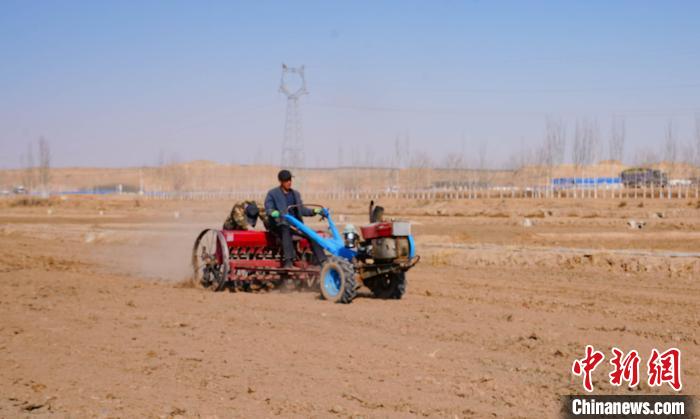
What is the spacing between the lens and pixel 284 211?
1470 cm

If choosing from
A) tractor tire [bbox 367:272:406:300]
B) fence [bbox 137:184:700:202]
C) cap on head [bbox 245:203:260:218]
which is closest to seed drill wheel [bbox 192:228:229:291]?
cap on head [bbox 245:203:260:218]

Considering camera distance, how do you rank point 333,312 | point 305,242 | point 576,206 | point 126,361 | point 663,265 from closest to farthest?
point 126,361
point 333,312
point 305,242
point 663,265
point 576,206

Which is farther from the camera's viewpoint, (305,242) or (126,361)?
(305,242)

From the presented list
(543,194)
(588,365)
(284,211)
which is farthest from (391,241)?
(543,194)

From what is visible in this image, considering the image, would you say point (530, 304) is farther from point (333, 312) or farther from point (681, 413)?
point (681, 413)

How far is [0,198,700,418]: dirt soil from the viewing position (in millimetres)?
7959

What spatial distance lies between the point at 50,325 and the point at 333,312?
3901 mm

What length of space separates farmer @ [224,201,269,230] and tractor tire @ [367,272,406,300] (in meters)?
2.40

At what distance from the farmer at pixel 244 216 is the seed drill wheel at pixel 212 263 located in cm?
40

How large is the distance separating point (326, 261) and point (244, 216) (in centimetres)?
258

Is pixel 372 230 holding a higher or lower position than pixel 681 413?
higher

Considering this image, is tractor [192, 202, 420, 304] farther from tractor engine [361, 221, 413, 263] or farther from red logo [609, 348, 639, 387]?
red logo [609, 348, 639, 387]

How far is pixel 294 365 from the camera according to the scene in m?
9.30

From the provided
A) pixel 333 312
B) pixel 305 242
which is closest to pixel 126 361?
pixel 333 312
